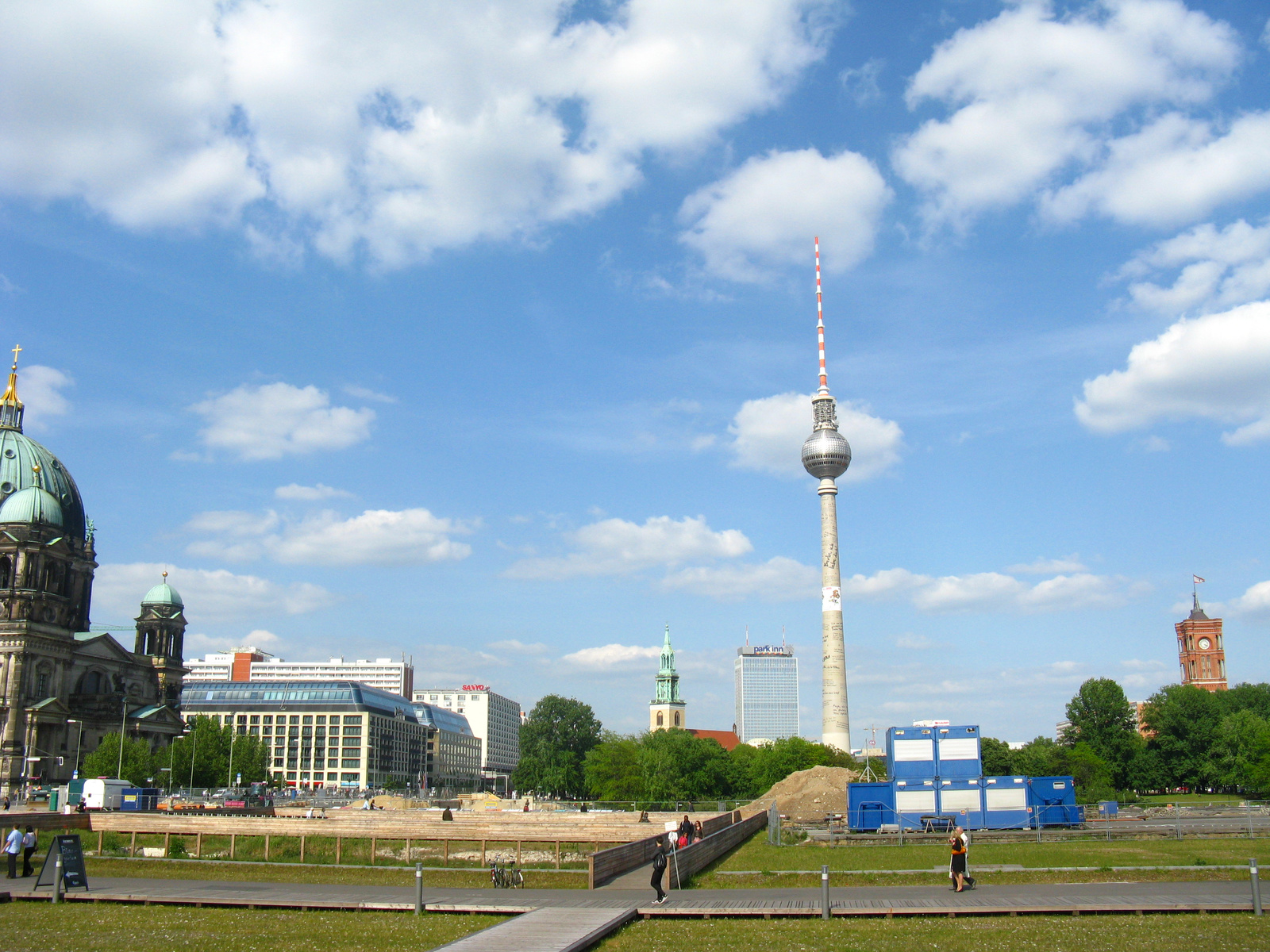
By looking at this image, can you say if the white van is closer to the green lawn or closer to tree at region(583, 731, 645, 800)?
the green lawn

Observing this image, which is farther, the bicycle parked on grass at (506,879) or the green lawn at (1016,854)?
the green lawn at (1016,854)

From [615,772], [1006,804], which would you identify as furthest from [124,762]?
[1006,804]

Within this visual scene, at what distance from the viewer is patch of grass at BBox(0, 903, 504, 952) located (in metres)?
17.7

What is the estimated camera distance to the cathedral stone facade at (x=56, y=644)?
105m

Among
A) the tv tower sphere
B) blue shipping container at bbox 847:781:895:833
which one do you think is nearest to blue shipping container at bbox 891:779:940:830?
blue shipping container at bbox 847:781:895:833

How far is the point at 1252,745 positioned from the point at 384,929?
116 metres

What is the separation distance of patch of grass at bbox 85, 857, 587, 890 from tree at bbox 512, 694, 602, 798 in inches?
3834

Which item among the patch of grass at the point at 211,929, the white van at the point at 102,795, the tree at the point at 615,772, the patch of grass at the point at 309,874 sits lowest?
the tree at the point at 615,772

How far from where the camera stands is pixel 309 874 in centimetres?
3106

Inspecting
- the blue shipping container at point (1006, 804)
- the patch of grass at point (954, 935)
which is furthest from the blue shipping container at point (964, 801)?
the patch of grass at point (954, 935)

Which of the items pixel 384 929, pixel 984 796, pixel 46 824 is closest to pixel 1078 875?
pixel 384 929

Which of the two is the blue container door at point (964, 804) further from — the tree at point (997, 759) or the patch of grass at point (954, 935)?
the tree at point (997, 759)

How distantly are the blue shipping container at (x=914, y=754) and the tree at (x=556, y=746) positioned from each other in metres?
81.3

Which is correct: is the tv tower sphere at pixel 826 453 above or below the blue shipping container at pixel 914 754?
above
